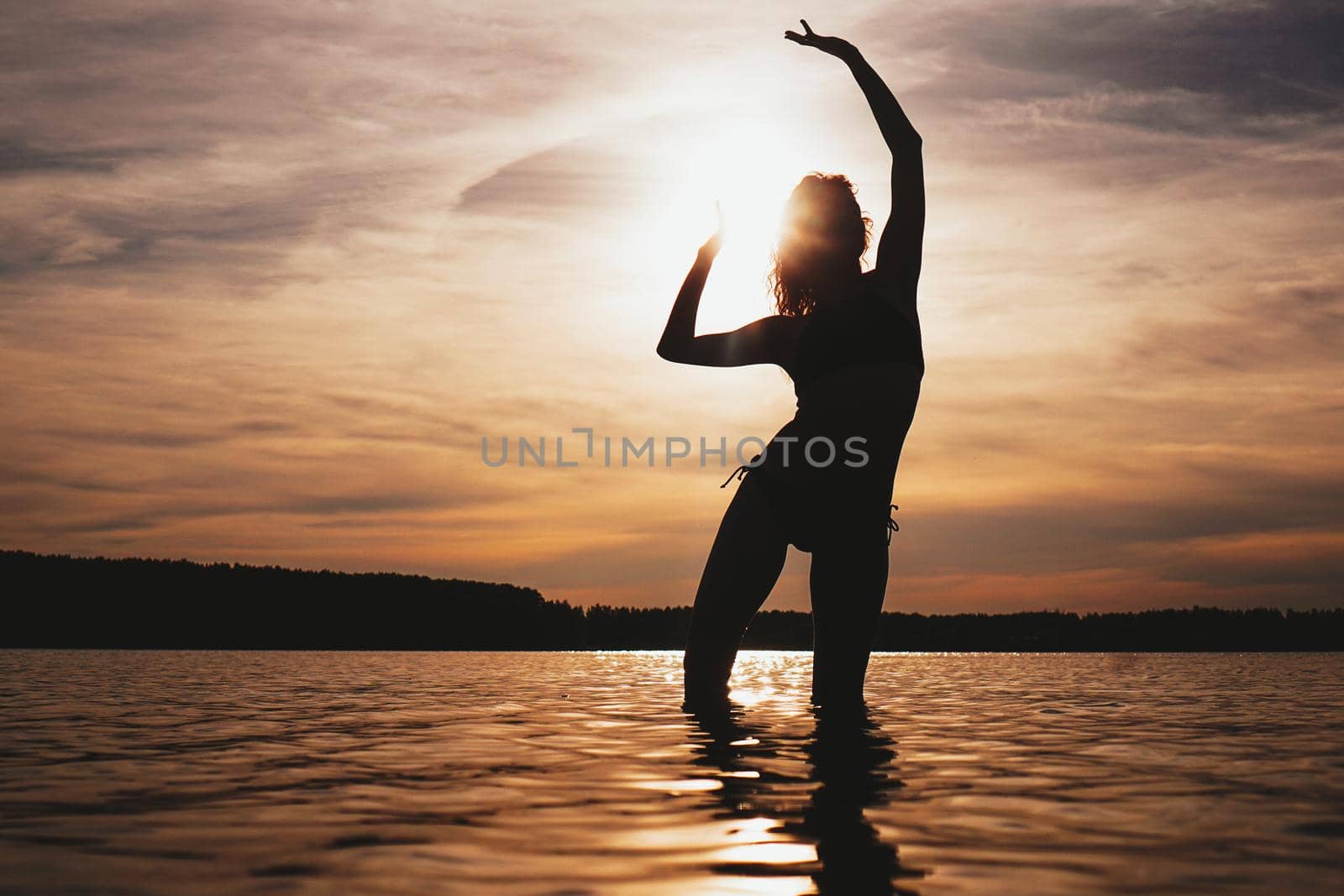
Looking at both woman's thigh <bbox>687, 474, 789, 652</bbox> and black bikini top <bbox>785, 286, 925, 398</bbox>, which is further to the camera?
woman's thigh <bbox>687, 474, 789, 652</bbox>

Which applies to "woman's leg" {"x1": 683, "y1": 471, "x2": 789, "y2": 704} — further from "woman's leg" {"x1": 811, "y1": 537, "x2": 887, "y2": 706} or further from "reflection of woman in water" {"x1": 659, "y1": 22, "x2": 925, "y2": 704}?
"woman's leg" {"x1": 811, "y1": 537, "x2": 887, "y2": 706}

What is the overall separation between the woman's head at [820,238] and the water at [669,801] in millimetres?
2381

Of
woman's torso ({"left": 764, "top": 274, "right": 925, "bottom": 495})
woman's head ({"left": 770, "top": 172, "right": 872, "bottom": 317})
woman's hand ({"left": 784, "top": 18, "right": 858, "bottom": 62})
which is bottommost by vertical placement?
woman's torso ({"left": 764, "top": 274, "right": 925, "bottom": 495})

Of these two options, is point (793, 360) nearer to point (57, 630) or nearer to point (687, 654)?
point (687, 654)

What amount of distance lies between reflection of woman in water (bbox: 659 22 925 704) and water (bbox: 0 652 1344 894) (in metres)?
0.65

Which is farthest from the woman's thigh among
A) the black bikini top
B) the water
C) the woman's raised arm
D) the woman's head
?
the woman's raised arm

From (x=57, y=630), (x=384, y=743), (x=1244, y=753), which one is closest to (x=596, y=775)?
(x=384, y=743)

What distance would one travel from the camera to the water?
116 inches

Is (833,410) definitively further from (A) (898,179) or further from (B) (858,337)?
(A) (898,179)

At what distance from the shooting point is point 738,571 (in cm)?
633

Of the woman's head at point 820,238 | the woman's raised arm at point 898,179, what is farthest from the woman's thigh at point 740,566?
the woman's raised arm at point 898,179

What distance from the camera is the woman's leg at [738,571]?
6.30 m

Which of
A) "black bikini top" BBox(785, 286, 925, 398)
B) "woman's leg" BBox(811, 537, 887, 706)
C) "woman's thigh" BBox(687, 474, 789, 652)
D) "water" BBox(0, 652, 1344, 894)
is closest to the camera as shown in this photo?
"water" BBox(0, 652, 1344, 894)

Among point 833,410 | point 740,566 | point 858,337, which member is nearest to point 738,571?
point 740,566
